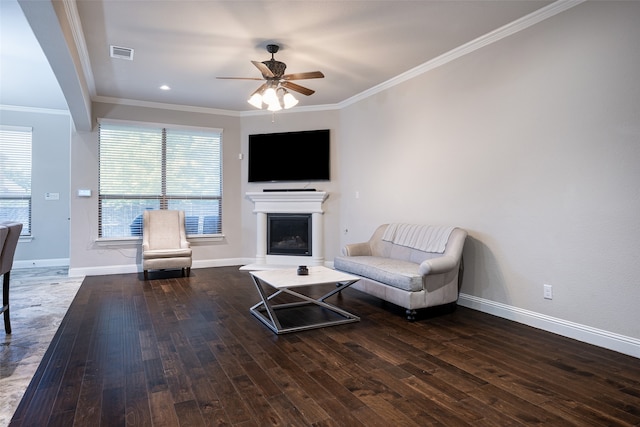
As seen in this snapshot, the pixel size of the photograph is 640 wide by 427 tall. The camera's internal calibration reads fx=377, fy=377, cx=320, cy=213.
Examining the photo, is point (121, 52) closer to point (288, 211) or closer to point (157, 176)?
point (157, 176)

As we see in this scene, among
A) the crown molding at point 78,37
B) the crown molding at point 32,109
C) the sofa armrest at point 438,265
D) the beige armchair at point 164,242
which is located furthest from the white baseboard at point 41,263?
the sofa armrest at point 438,265

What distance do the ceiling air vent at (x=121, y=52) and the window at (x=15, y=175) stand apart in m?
3.58

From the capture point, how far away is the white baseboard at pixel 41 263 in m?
6.46

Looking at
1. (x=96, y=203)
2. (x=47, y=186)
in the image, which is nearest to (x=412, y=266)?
(x=96, y=203)

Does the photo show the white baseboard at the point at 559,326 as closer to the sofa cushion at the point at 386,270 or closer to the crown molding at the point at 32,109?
the sofa cushion at the point at 386,270

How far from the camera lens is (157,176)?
628 cm

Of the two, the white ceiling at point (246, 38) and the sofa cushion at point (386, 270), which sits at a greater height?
the white ceiling at point (246, 38)

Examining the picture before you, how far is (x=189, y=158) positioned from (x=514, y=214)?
5.13 metres

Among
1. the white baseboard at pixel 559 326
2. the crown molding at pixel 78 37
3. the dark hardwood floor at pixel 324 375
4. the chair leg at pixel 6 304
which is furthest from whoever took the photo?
the chair leg at pixel 6 304

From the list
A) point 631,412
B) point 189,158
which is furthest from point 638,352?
point 189,158

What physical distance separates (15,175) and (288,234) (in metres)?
4.74

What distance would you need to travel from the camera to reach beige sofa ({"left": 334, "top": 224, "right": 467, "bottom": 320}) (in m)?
3.54

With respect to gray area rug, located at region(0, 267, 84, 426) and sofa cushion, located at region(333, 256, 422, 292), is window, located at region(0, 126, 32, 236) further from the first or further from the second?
sofa cushion, located at region(333, 256, 422, 292)

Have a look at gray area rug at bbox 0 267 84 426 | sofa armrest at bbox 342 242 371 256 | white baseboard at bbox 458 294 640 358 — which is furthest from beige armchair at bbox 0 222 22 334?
white baseboard at bbox 458 294 640 358
